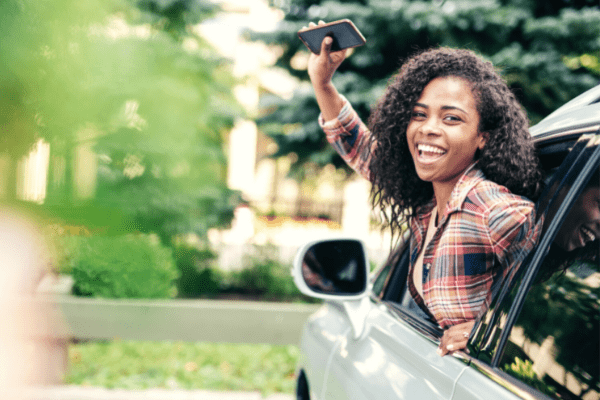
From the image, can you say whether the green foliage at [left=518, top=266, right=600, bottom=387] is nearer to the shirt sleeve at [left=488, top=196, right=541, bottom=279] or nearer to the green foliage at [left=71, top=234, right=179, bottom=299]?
the shirt sleeve at [left=488, top=196, right=541, bottom=279]

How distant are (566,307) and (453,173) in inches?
25.9

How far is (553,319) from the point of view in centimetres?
100

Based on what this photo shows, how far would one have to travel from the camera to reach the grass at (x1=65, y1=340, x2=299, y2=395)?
4855 millimetres

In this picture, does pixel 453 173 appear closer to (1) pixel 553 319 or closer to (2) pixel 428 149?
(2) pixel 428 149

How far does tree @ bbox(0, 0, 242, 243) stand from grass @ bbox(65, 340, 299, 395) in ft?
5.09

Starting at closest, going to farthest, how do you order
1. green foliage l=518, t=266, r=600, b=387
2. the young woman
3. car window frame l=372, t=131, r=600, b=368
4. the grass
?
green foliage l=518, t=266, r=600, b=387 < car window frame l=372, t=131, r=600, b=368 < the young woman < the grass

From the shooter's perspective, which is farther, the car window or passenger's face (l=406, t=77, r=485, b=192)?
passenger's face (l=406, t=77, r=485, b=192)

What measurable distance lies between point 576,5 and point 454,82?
616 centimetres

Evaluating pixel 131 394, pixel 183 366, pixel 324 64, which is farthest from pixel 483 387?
pixel 183 366

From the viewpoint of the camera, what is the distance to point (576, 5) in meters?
6.68

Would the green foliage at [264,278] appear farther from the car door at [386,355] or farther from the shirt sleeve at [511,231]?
the shirt sleeve at [511,231]

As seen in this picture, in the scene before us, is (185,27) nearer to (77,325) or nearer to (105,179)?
(105,179)

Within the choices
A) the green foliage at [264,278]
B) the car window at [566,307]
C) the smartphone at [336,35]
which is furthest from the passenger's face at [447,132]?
the green foliage at [264,278]

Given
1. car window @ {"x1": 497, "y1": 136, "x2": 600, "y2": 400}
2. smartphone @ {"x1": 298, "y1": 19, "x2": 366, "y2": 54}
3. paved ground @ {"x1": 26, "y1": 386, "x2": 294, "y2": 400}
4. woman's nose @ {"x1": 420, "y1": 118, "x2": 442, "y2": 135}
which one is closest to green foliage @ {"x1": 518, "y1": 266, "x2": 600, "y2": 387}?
car window @ {"x1": 497, "y1": 136, "x2": 600, "y2": 400}
